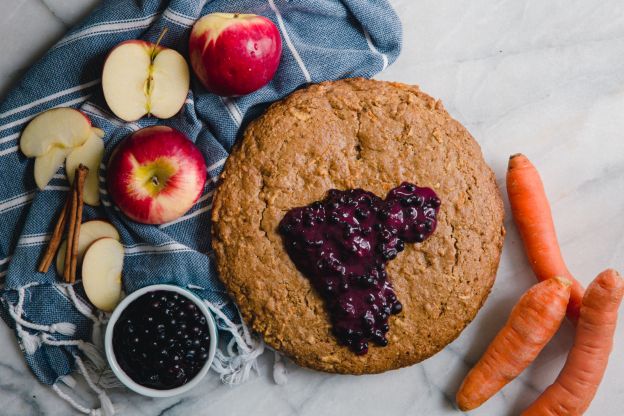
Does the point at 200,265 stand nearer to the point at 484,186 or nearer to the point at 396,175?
the point at 396,175

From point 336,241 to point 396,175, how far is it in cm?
37

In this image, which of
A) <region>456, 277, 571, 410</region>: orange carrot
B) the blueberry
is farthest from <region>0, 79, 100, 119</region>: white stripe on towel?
<region>456, 277, 571, 410</region>: orange carrot

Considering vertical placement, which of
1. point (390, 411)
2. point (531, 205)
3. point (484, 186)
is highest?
point (484, 186)

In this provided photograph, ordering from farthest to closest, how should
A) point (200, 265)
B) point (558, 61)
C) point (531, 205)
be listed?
point (558, 61) → point (531, 205) → point (200, 265)

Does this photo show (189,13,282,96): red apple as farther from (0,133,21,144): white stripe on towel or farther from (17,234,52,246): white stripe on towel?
(17,234,52,246): white stripe on towel

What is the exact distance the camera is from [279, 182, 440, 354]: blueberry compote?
7.26 ft

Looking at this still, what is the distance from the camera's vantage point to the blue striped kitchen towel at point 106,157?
2434 millimetres

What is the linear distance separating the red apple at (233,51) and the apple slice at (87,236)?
2.39 feet

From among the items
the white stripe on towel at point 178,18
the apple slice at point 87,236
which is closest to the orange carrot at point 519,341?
the apple slice at point 87,236

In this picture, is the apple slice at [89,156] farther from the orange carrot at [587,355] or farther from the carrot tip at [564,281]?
the orange carrot at [587,355]

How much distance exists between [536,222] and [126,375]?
5.88ft

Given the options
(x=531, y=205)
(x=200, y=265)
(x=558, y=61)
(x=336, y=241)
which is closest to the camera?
(x=336, y=241)

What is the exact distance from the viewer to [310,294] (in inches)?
91.4

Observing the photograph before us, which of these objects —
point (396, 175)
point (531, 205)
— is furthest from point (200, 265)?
point (531, 205)
